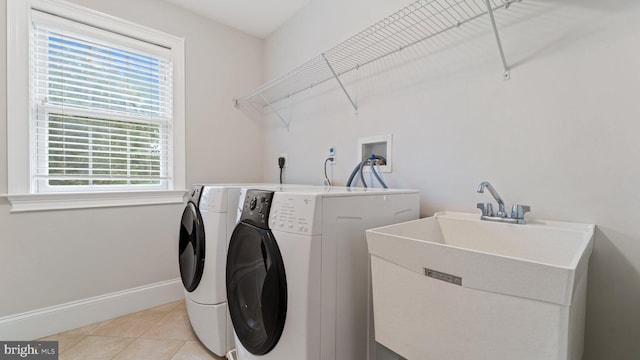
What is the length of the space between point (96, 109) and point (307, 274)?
2081 millimetres

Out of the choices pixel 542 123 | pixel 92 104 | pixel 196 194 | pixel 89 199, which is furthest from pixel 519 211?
pixel 92 104

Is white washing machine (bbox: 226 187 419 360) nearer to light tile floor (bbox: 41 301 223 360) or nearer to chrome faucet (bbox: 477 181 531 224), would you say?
chrome faucet (bbox: 477 181 531 224)

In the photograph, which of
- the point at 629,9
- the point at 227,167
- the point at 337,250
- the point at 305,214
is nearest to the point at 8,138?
the point at 227,167

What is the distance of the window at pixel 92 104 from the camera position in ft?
5.50

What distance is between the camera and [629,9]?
0.86 meters

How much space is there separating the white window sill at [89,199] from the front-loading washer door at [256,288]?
126 cm

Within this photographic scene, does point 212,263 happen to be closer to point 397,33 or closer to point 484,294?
point 484,294

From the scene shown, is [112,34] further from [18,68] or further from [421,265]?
[421,265]

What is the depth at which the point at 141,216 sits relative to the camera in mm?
2092

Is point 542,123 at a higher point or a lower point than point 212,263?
higher

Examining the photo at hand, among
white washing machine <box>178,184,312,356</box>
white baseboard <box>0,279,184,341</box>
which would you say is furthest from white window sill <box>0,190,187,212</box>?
white washing machine <box>178,184,312,356</box>

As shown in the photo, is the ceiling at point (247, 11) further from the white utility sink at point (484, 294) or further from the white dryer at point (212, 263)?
the white utility sink at point (484, 294)

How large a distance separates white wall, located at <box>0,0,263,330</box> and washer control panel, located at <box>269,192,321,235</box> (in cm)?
Answer: 163

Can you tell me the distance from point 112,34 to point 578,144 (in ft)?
9.42
